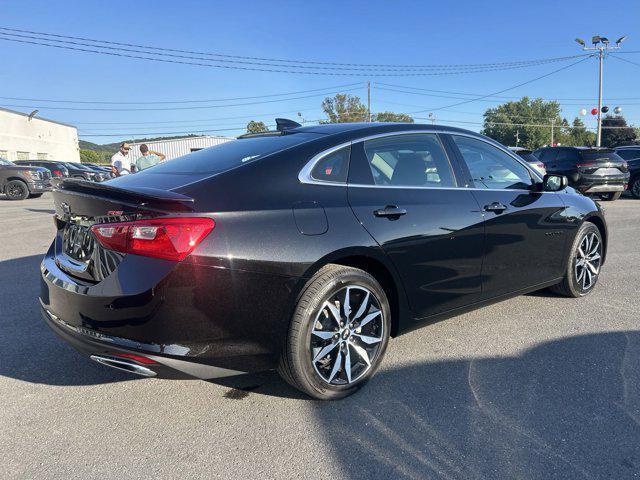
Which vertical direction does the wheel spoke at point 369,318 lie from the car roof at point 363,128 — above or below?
below

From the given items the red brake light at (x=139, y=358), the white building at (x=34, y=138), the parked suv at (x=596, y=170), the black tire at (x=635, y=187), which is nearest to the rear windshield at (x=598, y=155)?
the parked suv at (x=596, y=170)

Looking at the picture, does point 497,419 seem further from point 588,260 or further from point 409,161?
point 588,260

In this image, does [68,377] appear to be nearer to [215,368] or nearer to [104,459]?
[104,459]

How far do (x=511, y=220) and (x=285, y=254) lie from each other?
6.94 feet

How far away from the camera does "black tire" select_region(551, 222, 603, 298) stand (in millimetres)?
4371

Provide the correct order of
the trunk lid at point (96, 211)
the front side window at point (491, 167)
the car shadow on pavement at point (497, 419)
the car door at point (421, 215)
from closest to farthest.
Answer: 1. the car shadow on pavement at point (497, 419)
2. the trunk lid at point (96, 211)
3. the car door at point (421, 215)
4. the front side window at point (491, 167)

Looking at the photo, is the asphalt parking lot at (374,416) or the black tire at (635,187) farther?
the black tire at (635,187)

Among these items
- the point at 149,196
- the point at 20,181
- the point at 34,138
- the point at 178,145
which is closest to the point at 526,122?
the point at 178,145

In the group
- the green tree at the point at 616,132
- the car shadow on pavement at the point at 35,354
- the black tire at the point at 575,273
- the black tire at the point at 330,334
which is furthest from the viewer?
the green tree at the point at 616,132

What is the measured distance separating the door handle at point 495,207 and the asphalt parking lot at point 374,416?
972mm

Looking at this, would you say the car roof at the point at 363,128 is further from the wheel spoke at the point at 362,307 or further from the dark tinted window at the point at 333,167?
the wheel spoke at the point at 362,307

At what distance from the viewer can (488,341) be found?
3.54 metres

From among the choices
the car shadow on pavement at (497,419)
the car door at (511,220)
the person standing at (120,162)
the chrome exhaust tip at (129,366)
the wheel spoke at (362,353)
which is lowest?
the car shadow on pavement at (497,419)

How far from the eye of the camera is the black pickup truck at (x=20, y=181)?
16203 millimetres
